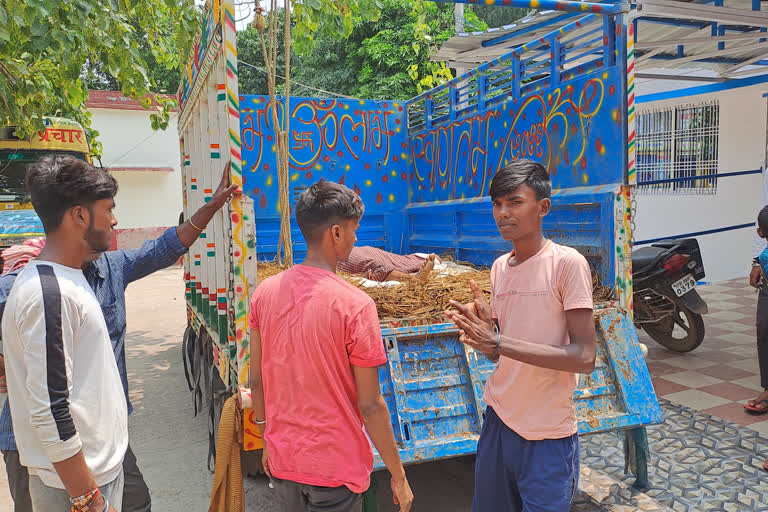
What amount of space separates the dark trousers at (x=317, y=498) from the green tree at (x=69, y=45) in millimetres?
3157

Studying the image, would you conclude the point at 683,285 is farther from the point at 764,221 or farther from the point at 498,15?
the point at 498,15

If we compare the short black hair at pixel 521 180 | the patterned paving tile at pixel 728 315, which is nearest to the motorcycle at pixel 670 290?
the patterned paving tile at pixel 728 315

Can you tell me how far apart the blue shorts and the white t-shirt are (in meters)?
1.17

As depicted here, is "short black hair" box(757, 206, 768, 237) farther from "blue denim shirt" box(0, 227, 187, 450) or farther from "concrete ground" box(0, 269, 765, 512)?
"blue denim shirt" box(0, 227, 187, 450)

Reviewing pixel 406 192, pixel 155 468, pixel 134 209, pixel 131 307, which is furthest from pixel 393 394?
pixel 134 209

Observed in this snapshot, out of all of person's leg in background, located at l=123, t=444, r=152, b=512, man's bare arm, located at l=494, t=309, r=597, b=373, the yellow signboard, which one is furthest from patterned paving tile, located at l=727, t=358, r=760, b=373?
the yellow signboard

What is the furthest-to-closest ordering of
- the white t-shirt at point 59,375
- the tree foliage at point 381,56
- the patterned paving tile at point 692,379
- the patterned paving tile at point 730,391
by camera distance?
the tree foliage at point 381,56 → the patterned paving tile at point 692,379 → the patterned paving tile at point 730,391 → the white t-shirt at point 59,375

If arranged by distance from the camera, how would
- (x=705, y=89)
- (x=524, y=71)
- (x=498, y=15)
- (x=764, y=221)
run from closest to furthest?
1. (x=764, y=221)
2. (x=524, y=71)
3. (x=705, y=89)
4. (x=498, y=15)

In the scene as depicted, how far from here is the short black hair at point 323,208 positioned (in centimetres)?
172

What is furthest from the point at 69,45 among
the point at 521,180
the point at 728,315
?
the point at 728,315

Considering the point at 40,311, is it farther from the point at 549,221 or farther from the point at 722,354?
the point at 722,354

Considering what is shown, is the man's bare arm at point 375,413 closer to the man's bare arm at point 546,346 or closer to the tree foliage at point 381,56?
the man's bare arm at point 546,346

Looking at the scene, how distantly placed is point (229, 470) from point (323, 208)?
140cm

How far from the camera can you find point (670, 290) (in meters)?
5.19
